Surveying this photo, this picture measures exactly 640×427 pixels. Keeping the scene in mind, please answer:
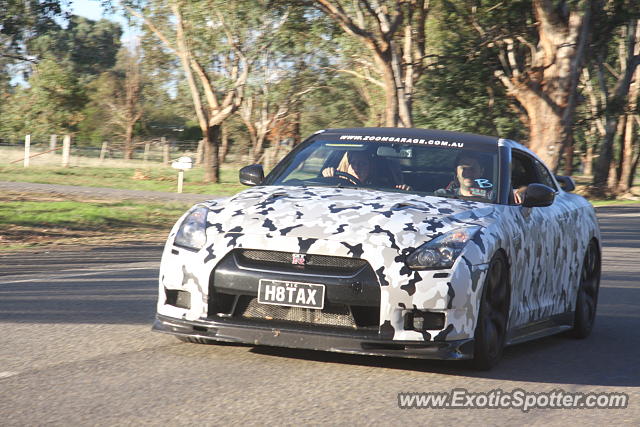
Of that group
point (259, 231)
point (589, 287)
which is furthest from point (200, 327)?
point (589, 287)

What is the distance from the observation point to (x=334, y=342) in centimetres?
598

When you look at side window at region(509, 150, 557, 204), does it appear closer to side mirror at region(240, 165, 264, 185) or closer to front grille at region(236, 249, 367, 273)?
side mirror at region(240, 165, 264, 185)

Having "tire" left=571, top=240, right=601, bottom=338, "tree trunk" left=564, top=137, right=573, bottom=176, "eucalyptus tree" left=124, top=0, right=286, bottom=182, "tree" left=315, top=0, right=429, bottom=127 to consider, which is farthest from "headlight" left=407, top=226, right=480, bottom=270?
"tree trunk" left=564, top=137, right=573, bottom=176

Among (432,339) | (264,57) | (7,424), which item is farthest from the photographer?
(264,57)

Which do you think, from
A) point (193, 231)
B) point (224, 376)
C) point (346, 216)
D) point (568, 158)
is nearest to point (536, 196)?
point (346, 216)

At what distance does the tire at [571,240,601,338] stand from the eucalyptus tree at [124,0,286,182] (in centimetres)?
3037

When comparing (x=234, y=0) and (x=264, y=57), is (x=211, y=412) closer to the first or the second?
(x=234, y=0)

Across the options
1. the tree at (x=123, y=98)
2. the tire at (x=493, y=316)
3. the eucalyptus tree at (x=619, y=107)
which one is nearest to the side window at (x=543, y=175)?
the tire at (x=493, y=316)

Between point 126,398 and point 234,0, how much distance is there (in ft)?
91.0

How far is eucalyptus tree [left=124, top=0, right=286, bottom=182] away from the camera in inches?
1604

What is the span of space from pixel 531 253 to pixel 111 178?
3658 cm

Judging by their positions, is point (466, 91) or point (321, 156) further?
point (466, 91)

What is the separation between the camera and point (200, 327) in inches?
246

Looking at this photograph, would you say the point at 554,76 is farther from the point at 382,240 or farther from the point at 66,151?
the point at 382,240
